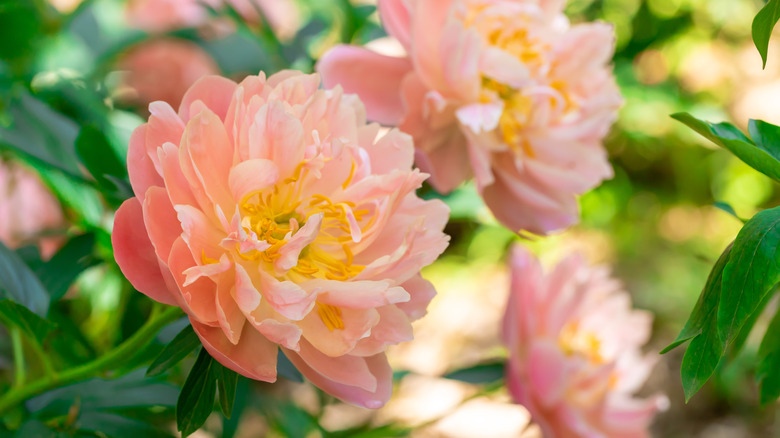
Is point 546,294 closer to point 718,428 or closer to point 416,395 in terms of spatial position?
point 416,395

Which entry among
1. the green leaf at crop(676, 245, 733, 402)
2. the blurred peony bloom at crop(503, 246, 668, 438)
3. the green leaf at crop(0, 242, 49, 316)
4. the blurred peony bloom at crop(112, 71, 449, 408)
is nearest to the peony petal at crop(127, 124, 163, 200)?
the blurred peony bloom at crop(112, 71, 449, 408)

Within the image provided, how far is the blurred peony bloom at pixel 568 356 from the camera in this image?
20.3 inches

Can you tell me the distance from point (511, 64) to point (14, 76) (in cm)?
34

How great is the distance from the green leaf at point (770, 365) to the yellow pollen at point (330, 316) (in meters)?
0.22

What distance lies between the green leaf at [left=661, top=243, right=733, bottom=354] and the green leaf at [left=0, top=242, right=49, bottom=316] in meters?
0.30

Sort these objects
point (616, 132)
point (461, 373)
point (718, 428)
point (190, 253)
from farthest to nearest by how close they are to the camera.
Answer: point (616, 132) → point (718, 428) → point (461, 373) → point (190, 253)

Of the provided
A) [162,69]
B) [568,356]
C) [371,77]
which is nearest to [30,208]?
[162,69]

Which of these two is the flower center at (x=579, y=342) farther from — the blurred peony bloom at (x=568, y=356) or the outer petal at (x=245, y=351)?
the outer petal at (x=245, y=351)

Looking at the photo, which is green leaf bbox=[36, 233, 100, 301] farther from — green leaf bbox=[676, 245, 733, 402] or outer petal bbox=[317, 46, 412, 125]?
green leaf bbox=[676, 245, 733, 402]

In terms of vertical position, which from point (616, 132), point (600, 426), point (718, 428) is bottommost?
point (718, 428)

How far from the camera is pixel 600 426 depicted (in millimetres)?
530

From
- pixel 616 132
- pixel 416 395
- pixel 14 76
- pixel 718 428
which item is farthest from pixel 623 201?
pixel 14 76

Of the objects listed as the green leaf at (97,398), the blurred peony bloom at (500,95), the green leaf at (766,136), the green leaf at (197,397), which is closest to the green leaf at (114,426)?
the green leaf at (97,398)

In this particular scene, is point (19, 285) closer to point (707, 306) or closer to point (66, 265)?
point (66, 265)
